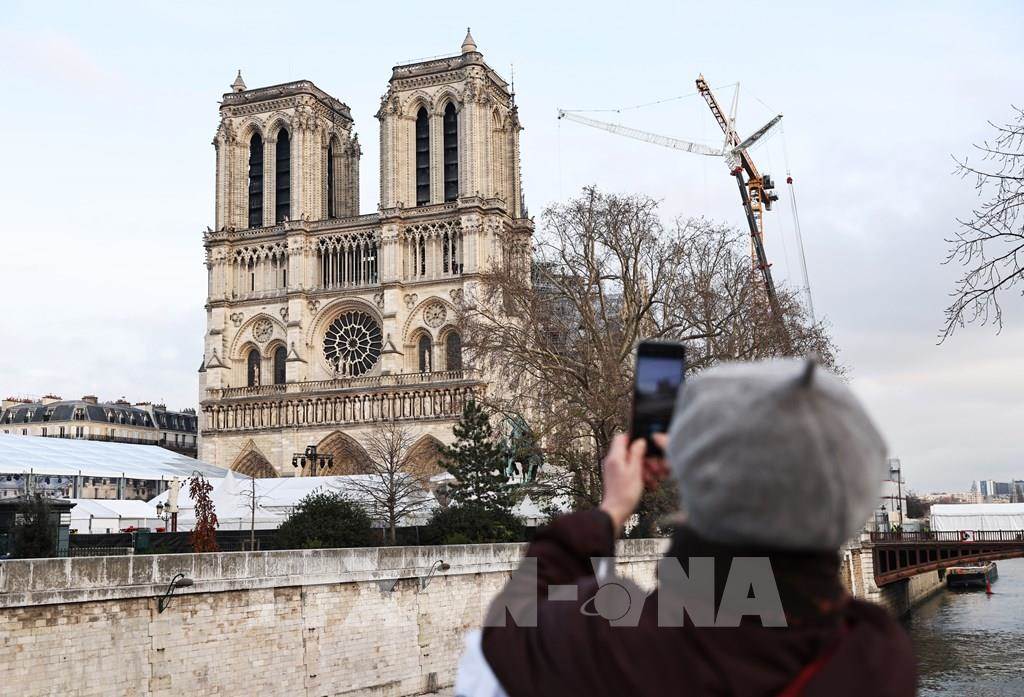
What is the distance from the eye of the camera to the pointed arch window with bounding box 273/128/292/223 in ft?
173

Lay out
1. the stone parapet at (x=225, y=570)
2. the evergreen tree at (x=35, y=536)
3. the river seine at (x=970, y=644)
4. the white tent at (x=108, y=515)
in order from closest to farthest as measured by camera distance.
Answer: the stone parapet at (x=225, y=570) < the evergreen tree at (x=35, y=536) < the river seine at (x=970, y=644) < the white tent at (x=108, y=515)

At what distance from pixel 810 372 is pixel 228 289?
52.8 meters

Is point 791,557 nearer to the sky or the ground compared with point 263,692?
nearer to the sky

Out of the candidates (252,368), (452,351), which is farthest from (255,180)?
(452,351)

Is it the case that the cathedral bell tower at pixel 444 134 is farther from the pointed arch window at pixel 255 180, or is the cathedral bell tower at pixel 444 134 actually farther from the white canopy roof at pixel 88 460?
the white canopy roof at pixel 88 460

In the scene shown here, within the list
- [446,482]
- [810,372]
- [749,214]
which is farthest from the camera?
[749,214]

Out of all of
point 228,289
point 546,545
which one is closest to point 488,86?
point 228,289

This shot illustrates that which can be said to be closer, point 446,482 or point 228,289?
point 446,482

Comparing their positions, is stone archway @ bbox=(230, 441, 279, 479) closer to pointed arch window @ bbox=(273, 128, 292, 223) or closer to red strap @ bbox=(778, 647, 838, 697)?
pointed arch window @ bbox=(273, 128, 292, 223)

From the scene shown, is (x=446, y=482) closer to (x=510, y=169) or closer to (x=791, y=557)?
(x=510, y=169)

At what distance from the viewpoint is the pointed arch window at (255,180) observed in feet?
174

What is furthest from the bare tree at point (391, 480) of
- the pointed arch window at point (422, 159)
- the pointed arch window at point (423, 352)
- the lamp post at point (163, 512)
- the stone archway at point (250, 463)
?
the pointed arch window at point (422, 159)

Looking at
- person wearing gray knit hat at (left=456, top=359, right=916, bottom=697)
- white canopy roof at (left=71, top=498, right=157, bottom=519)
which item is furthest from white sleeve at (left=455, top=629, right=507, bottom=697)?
white canopy roof at (left=71, top=498, right=157, bottom=519)

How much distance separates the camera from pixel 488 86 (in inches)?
1943
